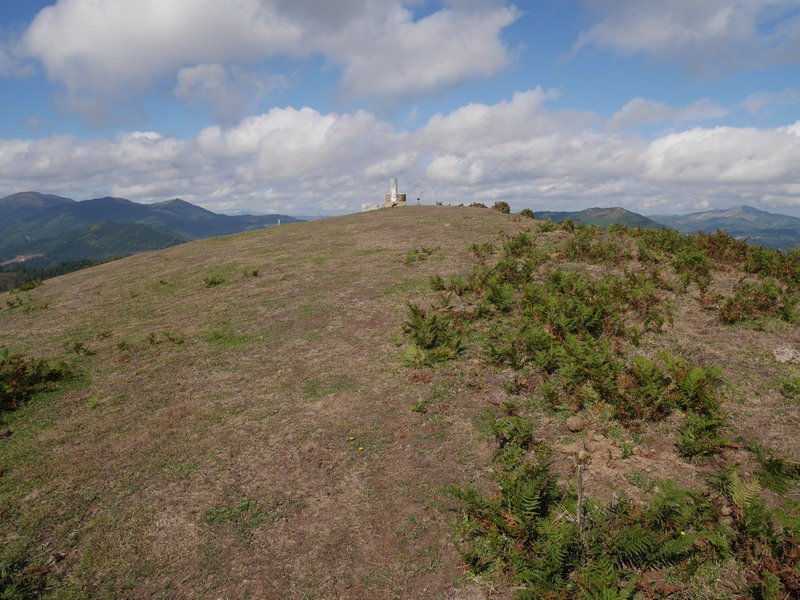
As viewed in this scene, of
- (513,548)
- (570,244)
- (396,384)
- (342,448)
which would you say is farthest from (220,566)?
(570,244)

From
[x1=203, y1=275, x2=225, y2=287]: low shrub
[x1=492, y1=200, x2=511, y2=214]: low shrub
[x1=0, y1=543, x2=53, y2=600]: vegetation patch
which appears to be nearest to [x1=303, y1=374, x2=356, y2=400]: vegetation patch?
[x1=0, y1=543, x2=53, y2=600]: vegetation patch

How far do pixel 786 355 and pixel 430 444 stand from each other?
372 inches

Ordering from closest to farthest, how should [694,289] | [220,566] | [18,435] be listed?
[220,566]
[18,435]
[694,289]

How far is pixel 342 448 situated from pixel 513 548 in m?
4.07

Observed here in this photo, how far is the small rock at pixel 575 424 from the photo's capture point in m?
9.09

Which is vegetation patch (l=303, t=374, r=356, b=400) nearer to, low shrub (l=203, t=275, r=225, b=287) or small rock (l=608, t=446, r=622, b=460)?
small rock (l=608, t=446, r=622, b=460)

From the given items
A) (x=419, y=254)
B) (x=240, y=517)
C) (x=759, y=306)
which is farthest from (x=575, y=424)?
(x=419, y=254)

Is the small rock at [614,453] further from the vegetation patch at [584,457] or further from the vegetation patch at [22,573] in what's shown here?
the vegetation patch at [22,573]

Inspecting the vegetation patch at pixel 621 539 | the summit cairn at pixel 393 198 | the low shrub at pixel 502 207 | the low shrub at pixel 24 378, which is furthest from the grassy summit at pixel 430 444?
the summit cairn at pixel 393 198

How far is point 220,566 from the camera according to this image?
6.70 metres

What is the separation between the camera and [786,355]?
436 inches

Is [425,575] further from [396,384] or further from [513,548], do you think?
[396,384]

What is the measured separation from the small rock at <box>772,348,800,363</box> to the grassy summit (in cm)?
17

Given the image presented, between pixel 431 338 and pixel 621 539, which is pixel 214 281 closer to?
pixel 431 338
